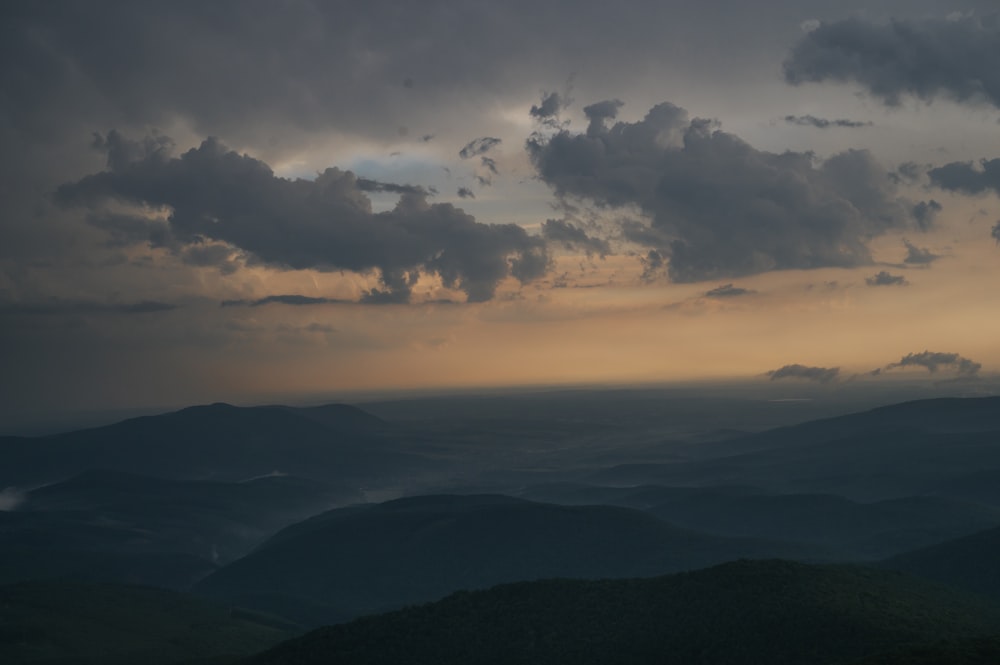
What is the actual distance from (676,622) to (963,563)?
7835 cm

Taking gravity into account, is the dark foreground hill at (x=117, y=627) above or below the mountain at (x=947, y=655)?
below

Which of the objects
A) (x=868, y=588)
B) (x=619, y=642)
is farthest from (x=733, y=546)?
(x=619, y=642)

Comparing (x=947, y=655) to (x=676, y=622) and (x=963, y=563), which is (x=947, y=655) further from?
(x=963, y=563)

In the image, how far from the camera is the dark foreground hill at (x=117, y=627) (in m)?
129

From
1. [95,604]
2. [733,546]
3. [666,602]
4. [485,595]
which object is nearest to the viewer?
[666,602]

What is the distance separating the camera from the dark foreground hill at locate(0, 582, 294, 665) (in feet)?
423

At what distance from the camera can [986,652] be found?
6153 cm

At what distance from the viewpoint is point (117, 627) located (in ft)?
478

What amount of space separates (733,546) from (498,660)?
388 ft

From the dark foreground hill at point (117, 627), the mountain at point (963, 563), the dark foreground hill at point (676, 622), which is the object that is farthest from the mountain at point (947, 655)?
the dark foreground hill at point (117, 627)

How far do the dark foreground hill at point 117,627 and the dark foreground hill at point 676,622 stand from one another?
95.2ft

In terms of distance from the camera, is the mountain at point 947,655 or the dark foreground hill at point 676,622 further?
the dark foreground hill at point 676,622

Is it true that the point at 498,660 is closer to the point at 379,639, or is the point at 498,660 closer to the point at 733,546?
the point at 379,639

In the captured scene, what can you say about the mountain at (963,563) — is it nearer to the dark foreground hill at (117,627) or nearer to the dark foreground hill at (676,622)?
the dark foreground hill at (676,622)
